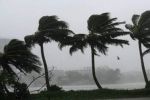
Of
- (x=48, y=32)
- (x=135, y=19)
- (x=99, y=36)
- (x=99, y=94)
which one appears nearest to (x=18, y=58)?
(x=48, y=32)

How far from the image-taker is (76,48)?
3838 cm

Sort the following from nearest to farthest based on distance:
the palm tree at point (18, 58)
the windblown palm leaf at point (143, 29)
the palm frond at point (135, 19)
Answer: the palm tree at point (18, 58)
the windblown palm leaf at point (143, 29)
the palm frond at point (135, 19)

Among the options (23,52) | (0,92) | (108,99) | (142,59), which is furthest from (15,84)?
(142,59)

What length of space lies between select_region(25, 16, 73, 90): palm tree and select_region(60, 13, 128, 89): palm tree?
139 cm

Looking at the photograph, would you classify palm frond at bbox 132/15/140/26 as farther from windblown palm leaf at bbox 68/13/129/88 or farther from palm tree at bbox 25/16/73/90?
palm tree at bbox 25/16/73/90

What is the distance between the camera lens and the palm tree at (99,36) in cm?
3797

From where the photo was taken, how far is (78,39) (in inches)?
1501

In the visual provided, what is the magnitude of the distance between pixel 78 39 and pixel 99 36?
2182mm

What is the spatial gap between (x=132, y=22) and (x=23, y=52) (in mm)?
12072

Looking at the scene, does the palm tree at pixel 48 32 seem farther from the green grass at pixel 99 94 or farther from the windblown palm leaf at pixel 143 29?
the green grass at pixel 99 94

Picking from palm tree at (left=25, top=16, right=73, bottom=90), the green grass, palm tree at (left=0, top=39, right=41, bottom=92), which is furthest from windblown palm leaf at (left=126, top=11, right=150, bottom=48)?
palm tree at (left=0, top=39, right=41, bottom=92)

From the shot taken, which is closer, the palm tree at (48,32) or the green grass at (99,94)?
the green grass at (99,94)

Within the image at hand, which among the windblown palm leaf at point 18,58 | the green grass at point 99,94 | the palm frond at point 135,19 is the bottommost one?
the green grass at point 99,94

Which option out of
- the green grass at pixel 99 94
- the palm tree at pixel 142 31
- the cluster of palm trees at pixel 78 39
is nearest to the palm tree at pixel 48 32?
the cluster of palm trees at pixel 78 39
